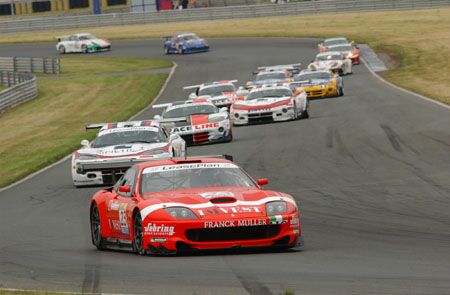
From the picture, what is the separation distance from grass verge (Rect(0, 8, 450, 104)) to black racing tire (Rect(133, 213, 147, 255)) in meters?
42.8

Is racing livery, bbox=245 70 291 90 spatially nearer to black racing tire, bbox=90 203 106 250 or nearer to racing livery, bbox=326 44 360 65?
racing livery, bbox=326 44 360 65

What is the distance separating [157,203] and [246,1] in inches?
3948

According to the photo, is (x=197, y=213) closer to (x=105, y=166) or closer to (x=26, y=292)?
(x=26, y=292)

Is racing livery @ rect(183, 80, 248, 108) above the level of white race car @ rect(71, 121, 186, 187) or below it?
below

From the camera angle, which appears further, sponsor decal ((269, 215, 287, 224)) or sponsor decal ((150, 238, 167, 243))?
sponsor decal ((269, 215, 287, 224))

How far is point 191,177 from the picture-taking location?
44.1ft

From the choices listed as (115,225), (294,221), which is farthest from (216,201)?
(115,225)

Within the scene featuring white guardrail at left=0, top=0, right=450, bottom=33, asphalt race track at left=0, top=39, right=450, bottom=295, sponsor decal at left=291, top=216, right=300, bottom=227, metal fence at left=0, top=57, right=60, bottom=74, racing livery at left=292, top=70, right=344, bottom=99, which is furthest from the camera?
white guardrail at left=0, top=0, right=450, bottom=33

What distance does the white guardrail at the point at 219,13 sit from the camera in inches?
3479

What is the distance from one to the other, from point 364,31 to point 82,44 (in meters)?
18.7

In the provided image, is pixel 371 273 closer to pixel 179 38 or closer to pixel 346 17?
pixel 179 38

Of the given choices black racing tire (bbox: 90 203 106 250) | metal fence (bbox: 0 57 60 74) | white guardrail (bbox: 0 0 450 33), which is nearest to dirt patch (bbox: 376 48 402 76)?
metal fence (bbox: 0 57 60 74)

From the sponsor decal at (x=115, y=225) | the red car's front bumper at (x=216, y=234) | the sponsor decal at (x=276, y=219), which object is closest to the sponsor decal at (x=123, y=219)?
the sponsor decal at (x=115, y=225)

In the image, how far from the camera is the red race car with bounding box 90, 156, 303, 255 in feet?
39.8
